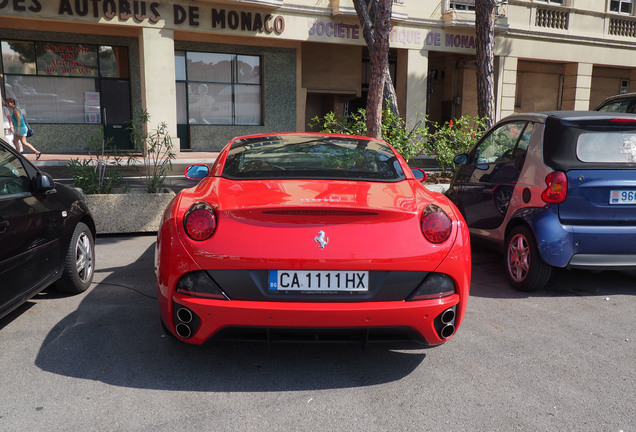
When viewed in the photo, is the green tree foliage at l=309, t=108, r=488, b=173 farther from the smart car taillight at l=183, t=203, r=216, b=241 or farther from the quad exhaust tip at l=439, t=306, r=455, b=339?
the smart car taillight at l=183, t=203, r=216, b=241

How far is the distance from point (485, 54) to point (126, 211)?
8542mm

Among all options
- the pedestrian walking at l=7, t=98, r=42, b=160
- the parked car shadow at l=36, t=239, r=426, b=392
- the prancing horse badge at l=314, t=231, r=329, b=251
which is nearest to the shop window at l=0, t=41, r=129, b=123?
the pedestrian walking at l=7, t=98, r=42, b=160

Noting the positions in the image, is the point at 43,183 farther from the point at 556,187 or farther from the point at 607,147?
the point at 607,147

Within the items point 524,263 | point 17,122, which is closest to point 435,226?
point 524,263

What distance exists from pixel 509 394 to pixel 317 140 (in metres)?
2.32

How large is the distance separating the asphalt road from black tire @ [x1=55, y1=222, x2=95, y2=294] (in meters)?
0.20

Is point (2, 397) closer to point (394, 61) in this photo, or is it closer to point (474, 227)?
point (474, 227)

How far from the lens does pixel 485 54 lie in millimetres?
12102

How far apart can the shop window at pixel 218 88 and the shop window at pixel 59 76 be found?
208 centimetres

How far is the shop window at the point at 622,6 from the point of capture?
23342 millimetres

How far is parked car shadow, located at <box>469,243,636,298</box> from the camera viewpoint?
5.00 metres

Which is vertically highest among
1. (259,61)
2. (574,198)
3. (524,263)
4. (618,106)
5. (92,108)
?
(259,61)

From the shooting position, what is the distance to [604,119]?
4828mm

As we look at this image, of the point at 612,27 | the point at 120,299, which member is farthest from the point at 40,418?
the point at 612,27
